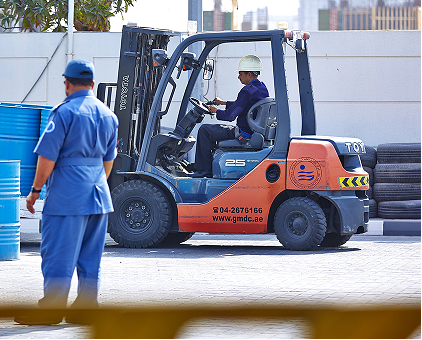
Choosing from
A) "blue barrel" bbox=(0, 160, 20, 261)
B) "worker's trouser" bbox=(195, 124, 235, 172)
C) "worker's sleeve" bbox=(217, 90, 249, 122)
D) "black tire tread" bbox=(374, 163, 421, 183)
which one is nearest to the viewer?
"blue barrel" bbox=(0, 160, 20, 261)

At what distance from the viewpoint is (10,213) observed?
8.05 meters

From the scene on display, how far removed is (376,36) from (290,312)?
9179 millimetres

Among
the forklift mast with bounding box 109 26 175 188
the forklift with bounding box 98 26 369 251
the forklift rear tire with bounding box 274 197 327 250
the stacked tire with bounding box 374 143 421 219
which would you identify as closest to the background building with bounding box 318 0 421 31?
the stacked tire with bounding box 374 143 421 219

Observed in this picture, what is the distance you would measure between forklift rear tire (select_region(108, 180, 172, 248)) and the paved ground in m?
0.16

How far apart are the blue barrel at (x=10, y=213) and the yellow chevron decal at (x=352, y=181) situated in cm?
351

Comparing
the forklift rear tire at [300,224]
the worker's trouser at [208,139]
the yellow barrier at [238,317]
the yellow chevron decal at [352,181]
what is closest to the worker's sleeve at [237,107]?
the worker's trouser at [208,139]

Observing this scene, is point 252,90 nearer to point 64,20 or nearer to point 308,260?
point 308,260

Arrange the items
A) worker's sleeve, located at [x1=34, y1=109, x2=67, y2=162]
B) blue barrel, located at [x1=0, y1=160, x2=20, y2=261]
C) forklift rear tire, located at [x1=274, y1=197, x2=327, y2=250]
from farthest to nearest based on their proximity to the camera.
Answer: forklift rear tire, located at [x1=274, y1=197, x2=327, y2=250] → blue barrel, located at [x1=0, y1=160, x2=20, y2=261] → worker's sleeve, located at [x1=34, y1=109, x2=67, y2=162]

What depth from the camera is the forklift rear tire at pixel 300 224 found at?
28.2 feet

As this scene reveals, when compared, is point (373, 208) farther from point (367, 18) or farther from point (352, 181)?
point (367, 18)

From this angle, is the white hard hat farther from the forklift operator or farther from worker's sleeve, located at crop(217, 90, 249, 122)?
worker's sleeve, located at crop(217, 90, 249, 122)

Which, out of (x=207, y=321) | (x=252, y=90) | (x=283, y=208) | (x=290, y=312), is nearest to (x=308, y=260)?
(x=283, y=208)

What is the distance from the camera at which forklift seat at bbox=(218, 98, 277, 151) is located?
8852 mm

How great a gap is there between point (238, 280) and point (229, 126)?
285 cm
